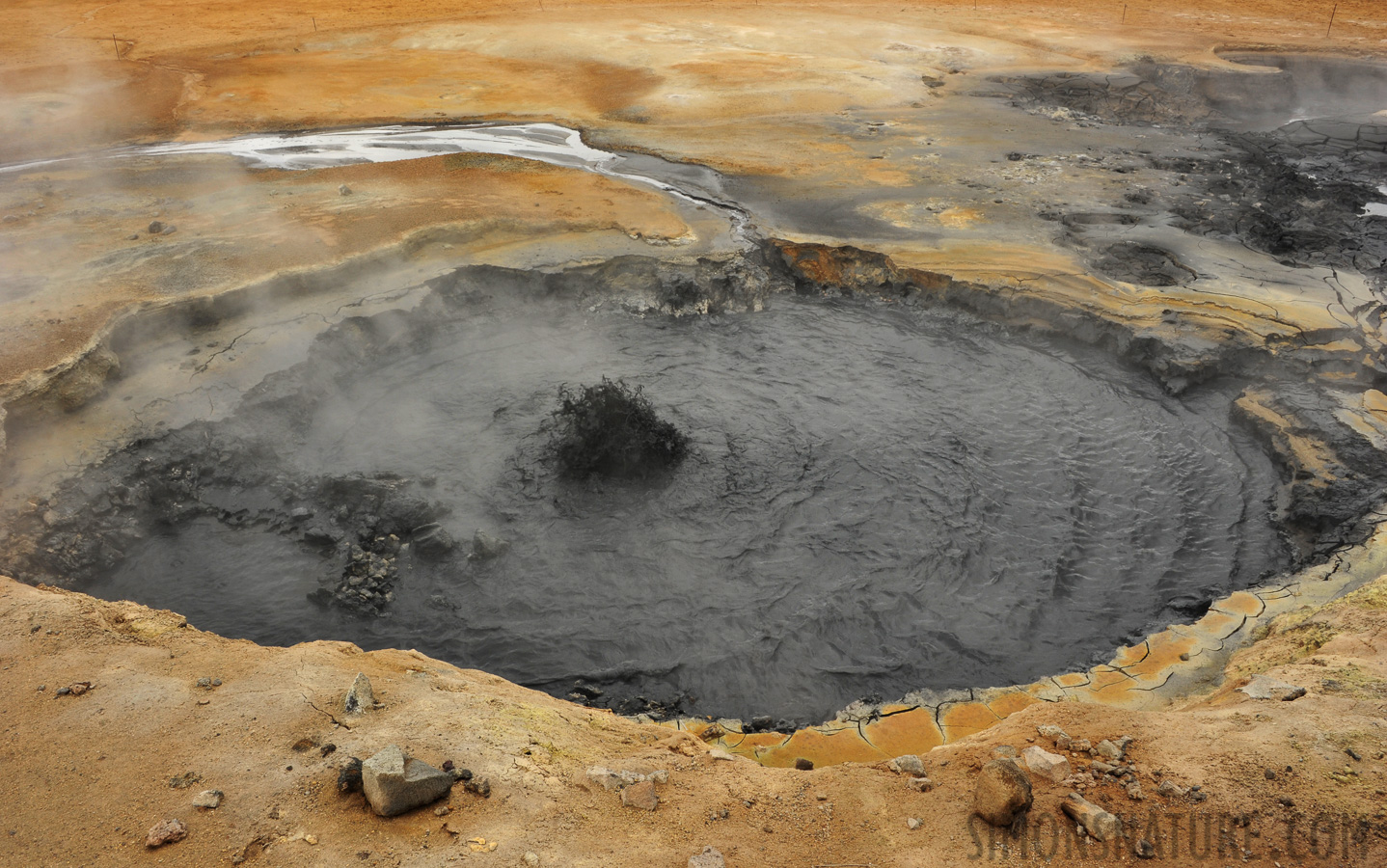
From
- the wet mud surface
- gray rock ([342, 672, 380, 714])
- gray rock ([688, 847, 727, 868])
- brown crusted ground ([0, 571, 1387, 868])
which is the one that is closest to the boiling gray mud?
brown crusted ground ([0, 571, 1387, 868])

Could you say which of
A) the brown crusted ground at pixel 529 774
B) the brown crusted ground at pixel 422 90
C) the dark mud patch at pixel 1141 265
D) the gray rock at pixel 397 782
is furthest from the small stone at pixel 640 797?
the dark mud patch at pixel 1141 265

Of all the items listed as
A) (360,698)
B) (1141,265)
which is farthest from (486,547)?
(1141,265)

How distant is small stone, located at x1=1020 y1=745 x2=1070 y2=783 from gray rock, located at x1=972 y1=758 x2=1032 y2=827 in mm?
263

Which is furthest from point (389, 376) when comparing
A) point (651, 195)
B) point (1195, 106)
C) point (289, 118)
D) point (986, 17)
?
point (986, 17)

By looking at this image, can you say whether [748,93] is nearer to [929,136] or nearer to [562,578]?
[929,136]

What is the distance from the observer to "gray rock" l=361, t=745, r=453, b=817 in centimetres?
348

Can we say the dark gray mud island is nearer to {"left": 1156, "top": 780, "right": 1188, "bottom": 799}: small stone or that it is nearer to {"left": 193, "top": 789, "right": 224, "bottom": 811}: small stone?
{"left": 1156, "top": 780, "right": 1188, "bottom": 799}: small stone

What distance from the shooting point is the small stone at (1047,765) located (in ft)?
12.7

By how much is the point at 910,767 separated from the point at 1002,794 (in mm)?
635

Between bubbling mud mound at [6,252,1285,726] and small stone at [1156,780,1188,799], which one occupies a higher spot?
small stone at [1156,780,1188,799]

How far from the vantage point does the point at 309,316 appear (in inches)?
358

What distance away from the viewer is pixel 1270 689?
15.0 feet

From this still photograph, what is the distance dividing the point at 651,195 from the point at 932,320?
465 centimetres

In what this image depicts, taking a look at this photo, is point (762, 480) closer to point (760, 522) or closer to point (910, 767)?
point (760, 522)
